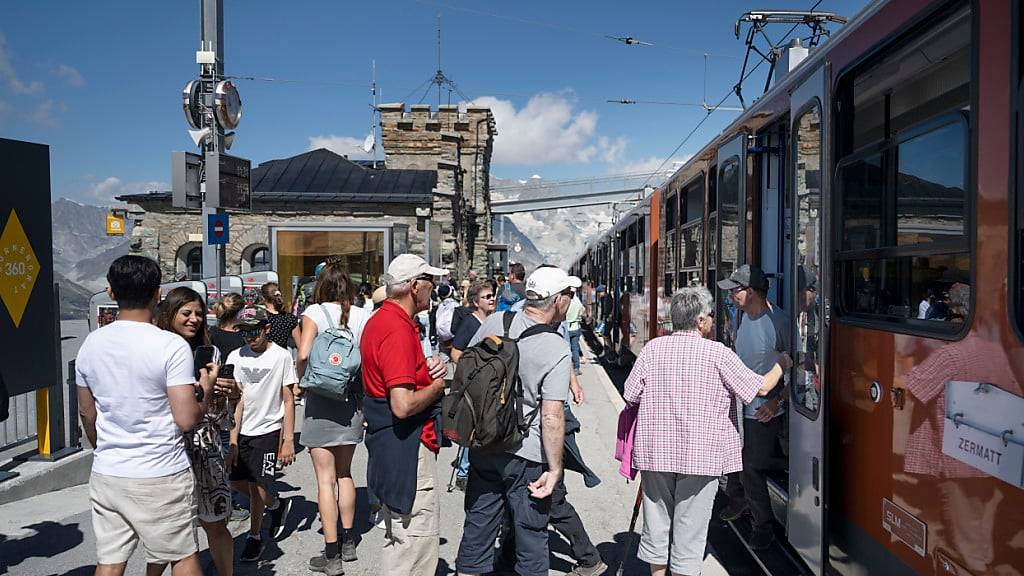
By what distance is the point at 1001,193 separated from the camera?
2510 mm

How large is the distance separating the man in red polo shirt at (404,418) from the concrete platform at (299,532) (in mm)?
1155

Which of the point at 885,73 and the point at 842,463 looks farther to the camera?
the point at 842,463

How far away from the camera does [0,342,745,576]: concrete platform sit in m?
5.06

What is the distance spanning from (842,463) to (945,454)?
3.30 feet

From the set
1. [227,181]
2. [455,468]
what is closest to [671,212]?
[455,468]

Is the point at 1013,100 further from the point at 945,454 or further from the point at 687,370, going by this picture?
the point at 687,370

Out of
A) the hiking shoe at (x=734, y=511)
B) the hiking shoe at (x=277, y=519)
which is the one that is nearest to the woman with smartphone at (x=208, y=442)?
the hiking shoe at (x=277, y=519)

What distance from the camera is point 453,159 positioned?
31.3m

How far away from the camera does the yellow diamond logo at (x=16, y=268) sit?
629 centimetres

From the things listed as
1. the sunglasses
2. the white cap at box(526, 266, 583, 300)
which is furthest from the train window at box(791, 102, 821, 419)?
the sunglasses

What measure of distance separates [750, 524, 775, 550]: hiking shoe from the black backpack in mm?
2009

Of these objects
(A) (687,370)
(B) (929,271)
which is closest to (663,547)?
(A) (687,370)

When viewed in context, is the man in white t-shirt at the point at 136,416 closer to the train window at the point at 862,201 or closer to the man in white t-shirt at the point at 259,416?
the man in white t-shirt at the point at 259,416

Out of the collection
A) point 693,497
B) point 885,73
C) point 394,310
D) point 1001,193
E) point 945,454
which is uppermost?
point 885,73
